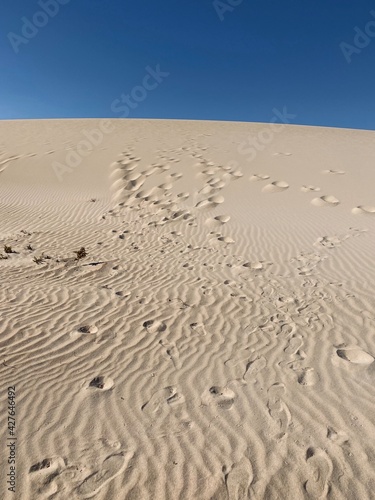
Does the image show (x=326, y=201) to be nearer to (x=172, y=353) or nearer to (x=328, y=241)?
(x=328, y=241)

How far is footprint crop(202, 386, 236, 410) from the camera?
134 inches

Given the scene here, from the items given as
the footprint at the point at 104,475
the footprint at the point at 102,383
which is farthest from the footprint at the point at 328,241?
the footprint at the point at 104,475

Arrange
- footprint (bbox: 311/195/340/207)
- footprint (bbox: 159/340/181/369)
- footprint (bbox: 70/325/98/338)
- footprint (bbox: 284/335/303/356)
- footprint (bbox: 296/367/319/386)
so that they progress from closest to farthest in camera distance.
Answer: footprint (bbox: 296/367/319/386) → footprint (bbox: 159/340/181/369) → footprint (bbox: 284/335/303/356) → footprint (bbox: 70/325/98/338) → footprint (bbox: 311/195/340/207)

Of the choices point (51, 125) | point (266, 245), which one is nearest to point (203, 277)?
point (266, 245)

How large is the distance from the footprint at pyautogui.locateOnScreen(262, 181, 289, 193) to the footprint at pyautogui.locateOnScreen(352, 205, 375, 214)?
2.64 metres

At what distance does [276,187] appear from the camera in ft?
38.7

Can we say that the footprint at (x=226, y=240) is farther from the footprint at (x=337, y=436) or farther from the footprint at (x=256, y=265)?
the footprint at (x=337, y=436)

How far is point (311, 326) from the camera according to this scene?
4.66 meters

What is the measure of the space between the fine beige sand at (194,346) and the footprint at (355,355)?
26 millimetres

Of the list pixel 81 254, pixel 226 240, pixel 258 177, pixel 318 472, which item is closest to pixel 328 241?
pixel 226 240

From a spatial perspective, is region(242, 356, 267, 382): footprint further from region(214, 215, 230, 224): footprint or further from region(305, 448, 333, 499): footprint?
region(214, 215, 230, 224): footprint

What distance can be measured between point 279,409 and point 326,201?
830 cm

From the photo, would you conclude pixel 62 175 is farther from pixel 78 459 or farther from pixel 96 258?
pixel 78 459

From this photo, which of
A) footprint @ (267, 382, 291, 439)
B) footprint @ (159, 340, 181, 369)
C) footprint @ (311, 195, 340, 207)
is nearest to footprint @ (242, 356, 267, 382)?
footprint @ (267, 382, 291, 439)
